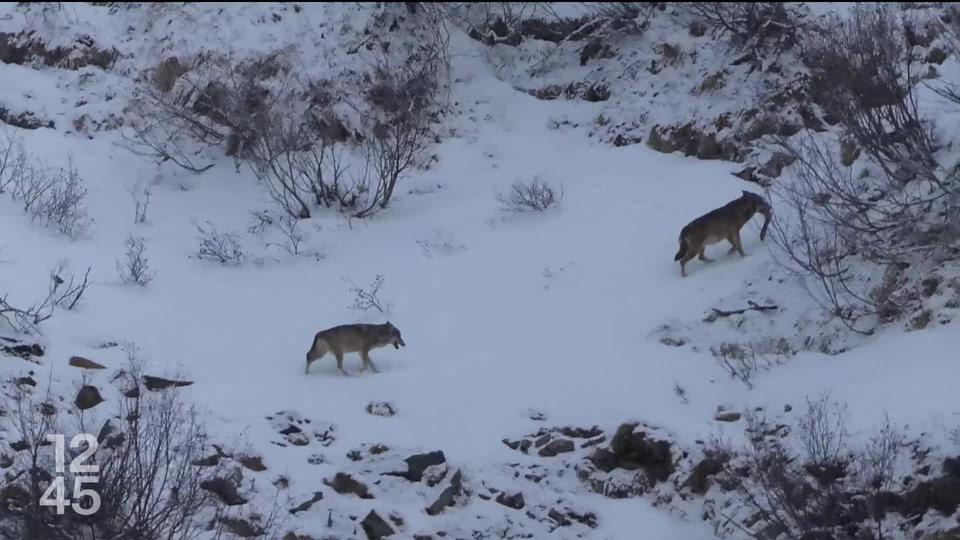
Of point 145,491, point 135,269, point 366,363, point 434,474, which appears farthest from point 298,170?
point 145,491

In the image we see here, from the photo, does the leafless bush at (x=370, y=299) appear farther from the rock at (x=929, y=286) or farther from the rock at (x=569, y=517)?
the rock at (x=929, y=286)

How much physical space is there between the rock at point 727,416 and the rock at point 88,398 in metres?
6.21

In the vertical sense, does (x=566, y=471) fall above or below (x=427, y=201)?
below

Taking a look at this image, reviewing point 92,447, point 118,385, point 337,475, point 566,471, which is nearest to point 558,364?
point 566,471

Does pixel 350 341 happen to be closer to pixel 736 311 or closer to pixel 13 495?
pixel 736 311

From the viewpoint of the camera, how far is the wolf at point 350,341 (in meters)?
14.5

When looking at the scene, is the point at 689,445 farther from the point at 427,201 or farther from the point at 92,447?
the point at 427,201

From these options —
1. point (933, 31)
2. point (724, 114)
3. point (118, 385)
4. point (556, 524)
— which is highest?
point (933, 31)

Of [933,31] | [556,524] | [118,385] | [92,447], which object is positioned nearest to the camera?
[92,447]

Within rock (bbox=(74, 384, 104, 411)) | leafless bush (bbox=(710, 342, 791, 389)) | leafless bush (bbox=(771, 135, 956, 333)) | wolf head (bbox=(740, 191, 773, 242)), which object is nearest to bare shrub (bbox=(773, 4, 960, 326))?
leafless bush (bbox=(771, 135, 956, 333))

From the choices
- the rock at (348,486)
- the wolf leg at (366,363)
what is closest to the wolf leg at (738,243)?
the wolf leg at (366,363)

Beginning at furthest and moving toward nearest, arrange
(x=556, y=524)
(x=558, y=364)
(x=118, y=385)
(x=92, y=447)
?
1. (x=558, y=364)
2. (x=118, y=385)
3. (x=556, y=524)
4. (x=92, y=447)

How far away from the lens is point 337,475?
12.5m

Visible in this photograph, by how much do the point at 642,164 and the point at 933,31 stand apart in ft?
15.5
